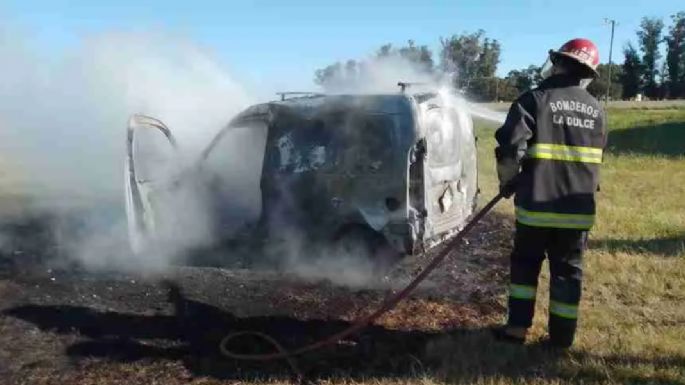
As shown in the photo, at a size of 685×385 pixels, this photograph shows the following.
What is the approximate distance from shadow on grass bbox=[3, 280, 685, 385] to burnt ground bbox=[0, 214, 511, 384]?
13 millimetres

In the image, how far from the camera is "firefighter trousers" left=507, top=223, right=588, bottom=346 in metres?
4.40

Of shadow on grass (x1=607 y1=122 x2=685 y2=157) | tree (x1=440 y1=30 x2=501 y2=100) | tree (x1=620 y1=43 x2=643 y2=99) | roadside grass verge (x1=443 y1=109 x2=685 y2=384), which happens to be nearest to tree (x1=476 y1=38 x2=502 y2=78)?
tree (x1=440 y1=30 x2=501 y2=100)

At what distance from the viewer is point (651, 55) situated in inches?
2766

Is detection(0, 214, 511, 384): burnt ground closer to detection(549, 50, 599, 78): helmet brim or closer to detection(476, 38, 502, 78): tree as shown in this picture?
detection(549, 50, 599, 78): helmet brim

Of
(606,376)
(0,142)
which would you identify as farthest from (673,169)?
(0,142)

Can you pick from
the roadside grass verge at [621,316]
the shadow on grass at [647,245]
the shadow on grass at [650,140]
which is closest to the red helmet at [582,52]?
the roadside grass verge at [621,316]

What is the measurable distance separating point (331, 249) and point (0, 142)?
15.8m

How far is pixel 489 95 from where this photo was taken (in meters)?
58.2

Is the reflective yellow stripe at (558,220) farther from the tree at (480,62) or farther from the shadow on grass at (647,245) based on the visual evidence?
the tree at (480,62)

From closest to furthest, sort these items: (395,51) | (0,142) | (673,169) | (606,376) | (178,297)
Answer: (606,376), (178,297), (395,51), (673,169), (0,142)

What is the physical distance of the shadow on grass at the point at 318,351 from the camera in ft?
13.4

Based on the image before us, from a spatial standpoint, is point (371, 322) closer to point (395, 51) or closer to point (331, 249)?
point (331, 249)

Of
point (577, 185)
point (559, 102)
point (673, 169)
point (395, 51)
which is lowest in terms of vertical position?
point (673, 169)

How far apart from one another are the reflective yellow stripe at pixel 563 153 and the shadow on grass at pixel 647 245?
131 inches
